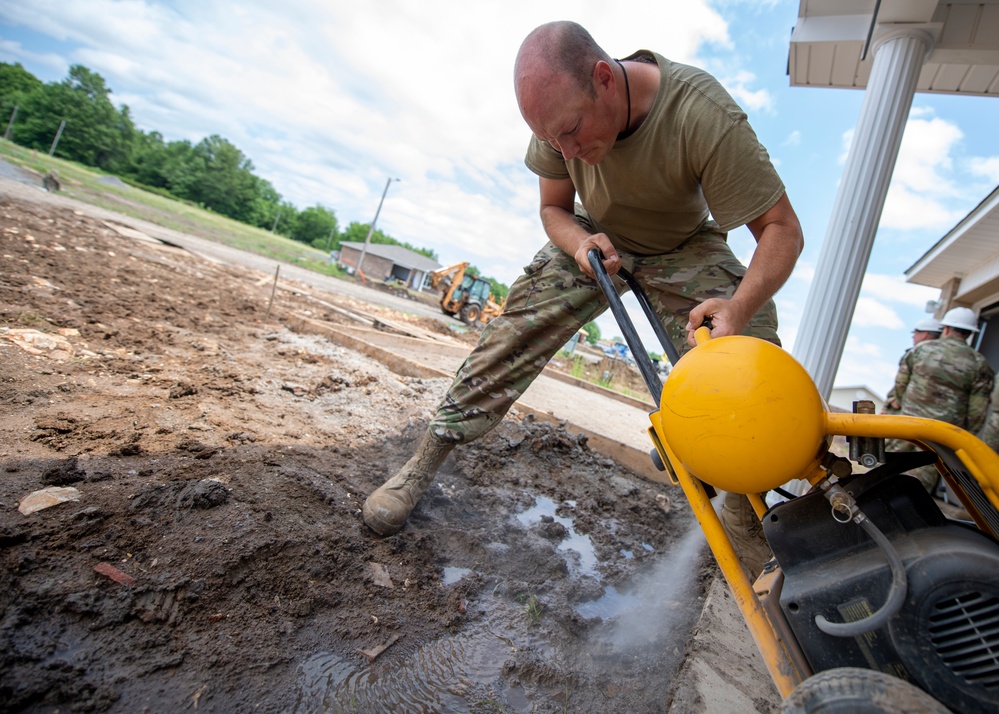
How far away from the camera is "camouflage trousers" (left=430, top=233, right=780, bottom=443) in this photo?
6.98 ft

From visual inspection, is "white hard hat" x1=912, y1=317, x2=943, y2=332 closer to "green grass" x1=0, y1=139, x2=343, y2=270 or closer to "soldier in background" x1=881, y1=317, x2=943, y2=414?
"soldier in background" x1=881, y1=317, x2=943, y2=414

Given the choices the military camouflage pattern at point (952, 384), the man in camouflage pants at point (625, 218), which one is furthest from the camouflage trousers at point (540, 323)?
the military camouflage pattern at point (952, 384)

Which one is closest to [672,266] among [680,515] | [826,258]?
[680,515]

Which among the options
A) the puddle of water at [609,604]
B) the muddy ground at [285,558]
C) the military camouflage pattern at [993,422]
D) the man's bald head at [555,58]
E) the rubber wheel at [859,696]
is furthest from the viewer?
the military camouflage pattern at [993,422]

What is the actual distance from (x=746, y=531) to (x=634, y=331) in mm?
876

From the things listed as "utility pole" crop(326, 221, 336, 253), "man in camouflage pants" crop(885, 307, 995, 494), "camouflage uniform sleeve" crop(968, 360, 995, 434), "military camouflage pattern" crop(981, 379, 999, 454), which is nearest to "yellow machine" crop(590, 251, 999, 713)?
"man in camouflage pants" crop(885, 307, 995, 494)

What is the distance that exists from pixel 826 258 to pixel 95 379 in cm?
460

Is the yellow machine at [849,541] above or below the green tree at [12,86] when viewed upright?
below

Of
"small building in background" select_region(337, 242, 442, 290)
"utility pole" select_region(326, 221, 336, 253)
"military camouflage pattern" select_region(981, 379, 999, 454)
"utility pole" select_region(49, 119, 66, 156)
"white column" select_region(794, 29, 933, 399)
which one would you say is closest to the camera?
"white column" select_region(794, 29, 933, 399)

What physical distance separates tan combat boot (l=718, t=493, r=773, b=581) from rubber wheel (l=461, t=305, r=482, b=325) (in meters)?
21.0

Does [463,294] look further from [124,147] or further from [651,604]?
[124,147]

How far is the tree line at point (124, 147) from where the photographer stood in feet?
218

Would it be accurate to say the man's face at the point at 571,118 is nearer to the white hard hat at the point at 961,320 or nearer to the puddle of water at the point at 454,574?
the puddle of water at the point at 454,574

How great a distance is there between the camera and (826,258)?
374 cm
